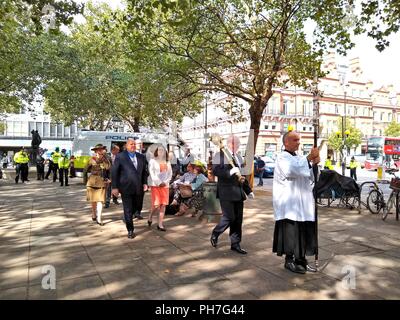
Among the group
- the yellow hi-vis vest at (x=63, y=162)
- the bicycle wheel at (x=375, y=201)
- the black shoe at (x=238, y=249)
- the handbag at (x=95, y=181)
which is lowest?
the black shoe at (x=238, y=249)

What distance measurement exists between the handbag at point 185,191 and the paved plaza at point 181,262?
2.45 feet

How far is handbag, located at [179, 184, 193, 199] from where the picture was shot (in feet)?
30.6

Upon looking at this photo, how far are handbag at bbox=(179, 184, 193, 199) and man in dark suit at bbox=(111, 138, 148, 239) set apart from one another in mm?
2356

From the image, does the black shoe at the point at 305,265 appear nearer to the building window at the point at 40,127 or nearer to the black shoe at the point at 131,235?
the black shoe at the point at 131,235

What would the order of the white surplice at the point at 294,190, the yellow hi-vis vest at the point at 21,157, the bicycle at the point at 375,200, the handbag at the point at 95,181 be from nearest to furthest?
the white surplice at the point at 294,190
the handbag at the point at 95,181
the bicycle at the point at 375,200
the yellow hi-vis vest at the point at 21,157

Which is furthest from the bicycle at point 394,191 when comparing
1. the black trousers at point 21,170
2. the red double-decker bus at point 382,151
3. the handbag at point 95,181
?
the red double-decker bus at point 382,151

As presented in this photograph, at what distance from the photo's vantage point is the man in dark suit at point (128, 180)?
6637 millimetres

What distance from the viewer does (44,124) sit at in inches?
2446

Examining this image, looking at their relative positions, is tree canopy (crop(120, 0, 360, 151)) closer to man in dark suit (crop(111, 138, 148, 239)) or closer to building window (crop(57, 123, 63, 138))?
man in dark suit (crop(111, 138, 148, 239))

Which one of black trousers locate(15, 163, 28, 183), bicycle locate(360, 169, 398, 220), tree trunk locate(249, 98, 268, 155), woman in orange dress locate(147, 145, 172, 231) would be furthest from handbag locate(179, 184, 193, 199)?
black trousers locate(15, 163, 28, 183)

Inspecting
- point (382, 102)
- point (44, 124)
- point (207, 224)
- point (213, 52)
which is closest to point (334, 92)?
point (382, 102)

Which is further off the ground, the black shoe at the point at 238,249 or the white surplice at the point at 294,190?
the white surplice at the point at 294,190

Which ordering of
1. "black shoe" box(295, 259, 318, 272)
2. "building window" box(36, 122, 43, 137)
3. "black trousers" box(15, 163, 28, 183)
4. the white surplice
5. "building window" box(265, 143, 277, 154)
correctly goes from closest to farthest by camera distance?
the white surplice < "black shoe" box(295, 259, 318, 272) < "black trousers" box(15, 163, 28, 183) < "building window" box(265, 143, 277, 154) < "building window" box(36, 122, 43, 137)

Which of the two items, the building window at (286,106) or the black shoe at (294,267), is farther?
the building window at (286,106)
